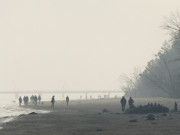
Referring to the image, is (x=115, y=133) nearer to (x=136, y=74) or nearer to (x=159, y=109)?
(x=159, y=109)

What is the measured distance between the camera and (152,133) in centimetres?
1908

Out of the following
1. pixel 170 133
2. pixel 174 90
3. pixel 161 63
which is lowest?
pixel 170 133

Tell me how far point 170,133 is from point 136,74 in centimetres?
11669

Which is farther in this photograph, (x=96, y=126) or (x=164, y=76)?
(x=164, y=76)

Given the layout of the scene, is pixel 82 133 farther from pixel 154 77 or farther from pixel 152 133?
pixel 154 77

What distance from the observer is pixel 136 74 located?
135 m

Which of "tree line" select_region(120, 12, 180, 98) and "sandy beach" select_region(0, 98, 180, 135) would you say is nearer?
"sandy beach" select_region(0, 98, 180, 135)

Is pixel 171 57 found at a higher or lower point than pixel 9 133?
higher

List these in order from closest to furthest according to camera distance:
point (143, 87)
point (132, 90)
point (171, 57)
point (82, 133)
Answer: point (82, 133)
point (171, 57)
point (143, 87)
point (132, 90)

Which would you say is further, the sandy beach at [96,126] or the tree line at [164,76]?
the tree line at [164,76]

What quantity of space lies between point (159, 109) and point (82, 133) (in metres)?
18.9

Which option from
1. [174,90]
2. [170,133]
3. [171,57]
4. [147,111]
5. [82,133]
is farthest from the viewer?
[171,57]

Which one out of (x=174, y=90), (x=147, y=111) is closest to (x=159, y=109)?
(x=147, y=111)

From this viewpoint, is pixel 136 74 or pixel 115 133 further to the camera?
pixel 136 74
